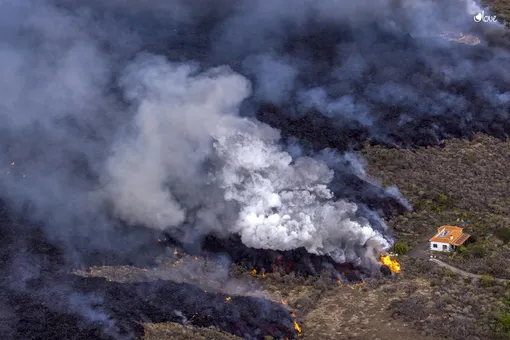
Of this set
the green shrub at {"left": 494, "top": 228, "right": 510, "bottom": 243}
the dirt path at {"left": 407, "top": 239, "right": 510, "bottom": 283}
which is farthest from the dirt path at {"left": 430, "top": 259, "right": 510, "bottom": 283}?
the green shrub at {"left": 494, "top": 228, "right": 510, "bottom": 243}

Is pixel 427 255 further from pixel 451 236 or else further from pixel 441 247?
pixel 451 236

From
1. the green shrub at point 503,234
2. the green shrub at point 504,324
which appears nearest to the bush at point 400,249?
the green shrub at point 503,234

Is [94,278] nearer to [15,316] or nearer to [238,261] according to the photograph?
[15,316]

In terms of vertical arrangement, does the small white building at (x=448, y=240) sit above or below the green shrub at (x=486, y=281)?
above

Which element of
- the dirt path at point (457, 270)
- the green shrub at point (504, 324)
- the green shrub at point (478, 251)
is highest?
the green shrub at point (478, 251)

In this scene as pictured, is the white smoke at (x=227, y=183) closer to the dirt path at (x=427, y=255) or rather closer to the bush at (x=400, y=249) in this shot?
the bush at (x=400, y=249)

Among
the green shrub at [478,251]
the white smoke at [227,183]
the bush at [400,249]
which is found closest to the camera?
the white smoke at [227,183]
